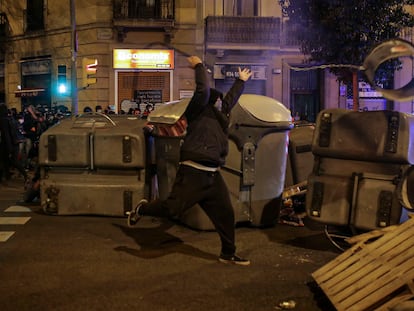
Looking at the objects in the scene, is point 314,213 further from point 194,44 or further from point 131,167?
point 194,44

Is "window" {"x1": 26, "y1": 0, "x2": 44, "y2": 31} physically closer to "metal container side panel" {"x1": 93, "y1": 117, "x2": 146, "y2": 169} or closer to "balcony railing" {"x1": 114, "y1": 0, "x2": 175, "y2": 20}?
"balcony railing" {"x1": 114, "y1": 0, "x2": 175, "y2": 20}

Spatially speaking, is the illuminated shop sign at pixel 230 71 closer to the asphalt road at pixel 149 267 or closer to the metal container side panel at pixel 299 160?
the metal container side panel at pixel 299 160

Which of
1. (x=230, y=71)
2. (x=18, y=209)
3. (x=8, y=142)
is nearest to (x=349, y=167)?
(x=18, y=209)

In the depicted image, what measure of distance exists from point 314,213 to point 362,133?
3.33 ft

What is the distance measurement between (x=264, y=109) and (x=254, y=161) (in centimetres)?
67

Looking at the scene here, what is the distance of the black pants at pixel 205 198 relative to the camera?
5.17 meters

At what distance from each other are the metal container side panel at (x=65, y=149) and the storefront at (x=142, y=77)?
45.9 ft

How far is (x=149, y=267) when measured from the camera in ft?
17.5

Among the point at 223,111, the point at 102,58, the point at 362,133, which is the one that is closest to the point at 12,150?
the point at 223,111

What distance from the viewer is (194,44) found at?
855 inches

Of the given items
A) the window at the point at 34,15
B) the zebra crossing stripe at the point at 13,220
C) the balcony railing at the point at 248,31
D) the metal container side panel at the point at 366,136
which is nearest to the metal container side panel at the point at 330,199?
the metal container side panel at the point at 366,136

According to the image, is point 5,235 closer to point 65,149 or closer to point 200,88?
point 65,149

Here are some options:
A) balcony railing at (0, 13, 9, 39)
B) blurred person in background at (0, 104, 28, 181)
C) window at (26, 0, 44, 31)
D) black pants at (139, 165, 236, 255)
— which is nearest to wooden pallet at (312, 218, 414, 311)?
black pants at (139, 165, 236, 255)

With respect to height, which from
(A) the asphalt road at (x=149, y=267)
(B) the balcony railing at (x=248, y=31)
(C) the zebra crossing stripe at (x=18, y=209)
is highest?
(B) the balcony railing at (x=248, y=31)
